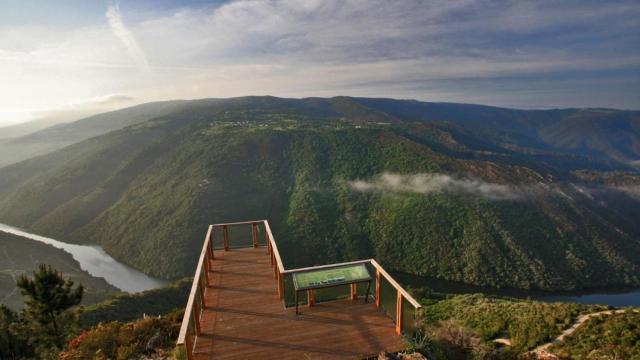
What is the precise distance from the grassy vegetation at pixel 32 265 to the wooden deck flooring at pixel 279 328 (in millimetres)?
48277

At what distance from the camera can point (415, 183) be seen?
89.8m

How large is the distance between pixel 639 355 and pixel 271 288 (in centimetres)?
1166

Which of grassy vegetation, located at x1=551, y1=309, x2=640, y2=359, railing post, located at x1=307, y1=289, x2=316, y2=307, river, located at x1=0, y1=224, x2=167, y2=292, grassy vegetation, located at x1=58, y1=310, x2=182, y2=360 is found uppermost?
railing post, located at x1=307, y1=289, x2=316, y2=307

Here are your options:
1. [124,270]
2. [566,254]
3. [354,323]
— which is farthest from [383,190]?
[354,323]

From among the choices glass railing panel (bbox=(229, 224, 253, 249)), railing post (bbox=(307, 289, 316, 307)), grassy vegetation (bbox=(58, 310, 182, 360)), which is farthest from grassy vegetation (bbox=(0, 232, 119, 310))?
railing post (bbox=(307, 289, 316, 307))

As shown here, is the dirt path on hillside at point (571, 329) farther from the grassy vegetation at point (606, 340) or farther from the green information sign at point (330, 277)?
the green information sign at point (330, 277)

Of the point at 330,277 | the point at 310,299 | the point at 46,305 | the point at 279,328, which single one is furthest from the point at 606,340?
the point at 46,305

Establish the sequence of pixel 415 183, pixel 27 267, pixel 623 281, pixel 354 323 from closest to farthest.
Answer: pixel 354 323, pixel 27 267, pixel 623 281, pixel 415 183

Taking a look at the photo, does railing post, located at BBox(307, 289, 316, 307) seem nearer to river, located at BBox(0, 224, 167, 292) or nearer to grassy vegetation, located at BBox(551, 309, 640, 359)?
grassy vegetation, located at BBox(551, 309, 640, 359)

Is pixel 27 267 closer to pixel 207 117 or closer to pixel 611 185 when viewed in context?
pixel 207 117

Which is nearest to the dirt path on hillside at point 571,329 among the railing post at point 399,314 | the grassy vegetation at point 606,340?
the grassy vegetation at point 606,340

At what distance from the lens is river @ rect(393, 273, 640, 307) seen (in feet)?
211

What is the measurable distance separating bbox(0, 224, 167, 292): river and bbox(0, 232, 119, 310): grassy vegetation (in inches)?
A: 87.0

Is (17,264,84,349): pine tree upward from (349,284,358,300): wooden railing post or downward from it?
downward
